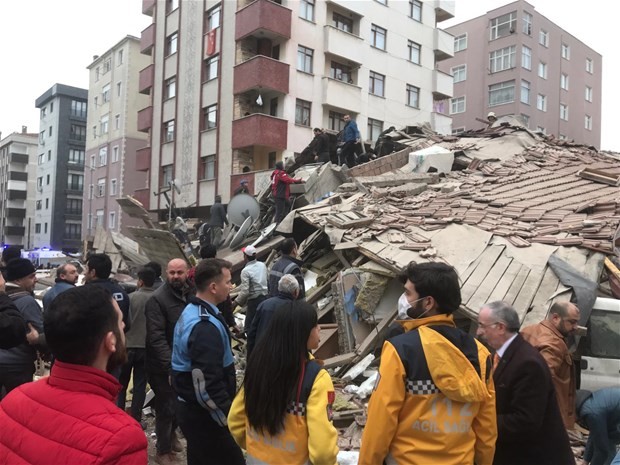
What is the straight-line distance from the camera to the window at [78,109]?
6356 centimetres

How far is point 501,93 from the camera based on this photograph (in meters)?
41.4

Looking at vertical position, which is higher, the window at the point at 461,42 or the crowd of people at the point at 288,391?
the window at the point at 461,42

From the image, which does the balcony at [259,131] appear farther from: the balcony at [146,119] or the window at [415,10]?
the window at [415,10]

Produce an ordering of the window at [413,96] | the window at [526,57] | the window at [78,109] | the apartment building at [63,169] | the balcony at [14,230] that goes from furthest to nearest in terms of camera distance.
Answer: the balcony at [14,230], the window at [78,109], the apartment building at [63,169], the window at [526,57], the window at [413,96]

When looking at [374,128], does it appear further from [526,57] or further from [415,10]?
[526,57]

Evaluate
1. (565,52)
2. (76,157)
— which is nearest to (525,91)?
(565,52)

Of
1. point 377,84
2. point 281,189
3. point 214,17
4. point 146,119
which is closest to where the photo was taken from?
point 281,189

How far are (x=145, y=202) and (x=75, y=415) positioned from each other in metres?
32.9

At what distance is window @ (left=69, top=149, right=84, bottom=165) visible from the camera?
6331 centimetres

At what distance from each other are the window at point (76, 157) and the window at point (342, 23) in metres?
46.8

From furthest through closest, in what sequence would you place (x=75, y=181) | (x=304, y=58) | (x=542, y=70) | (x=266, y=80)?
(x=75, y=181) < (x=542, y=70) < (x=304, y=58) < (x=266, y=80)

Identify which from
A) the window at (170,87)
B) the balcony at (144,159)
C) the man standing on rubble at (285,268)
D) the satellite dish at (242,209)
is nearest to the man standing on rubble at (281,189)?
the satellite dish at (242,209)

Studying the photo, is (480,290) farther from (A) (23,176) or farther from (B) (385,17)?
(A) (23,176)

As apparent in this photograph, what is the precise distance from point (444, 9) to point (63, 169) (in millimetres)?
50596
